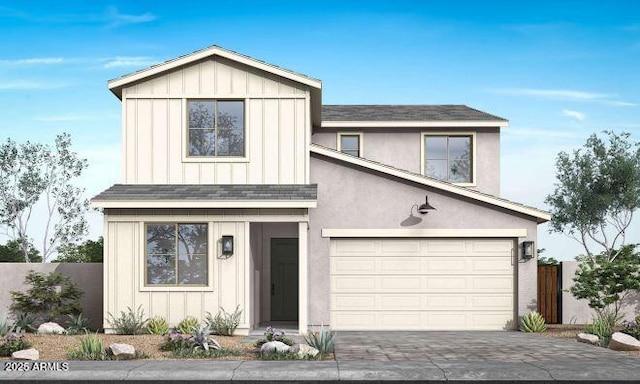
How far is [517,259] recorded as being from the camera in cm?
2012

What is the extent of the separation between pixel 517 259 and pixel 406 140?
6.20m

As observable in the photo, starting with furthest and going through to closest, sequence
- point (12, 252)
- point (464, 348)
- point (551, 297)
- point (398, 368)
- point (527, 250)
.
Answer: point (12, 252) → point (551, 297) → point (527, 250) → point (464, 348) → point (398, 368)

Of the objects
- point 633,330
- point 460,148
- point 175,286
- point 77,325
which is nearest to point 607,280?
point 633,330

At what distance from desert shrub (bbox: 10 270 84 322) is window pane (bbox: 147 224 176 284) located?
8.22 feet

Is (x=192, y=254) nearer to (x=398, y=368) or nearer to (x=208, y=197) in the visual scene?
(x=208, y=197)

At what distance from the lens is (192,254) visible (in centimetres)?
1866

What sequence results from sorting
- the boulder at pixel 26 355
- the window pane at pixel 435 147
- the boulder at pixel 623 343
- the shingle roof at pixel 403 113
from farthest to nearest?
the shingle roof at pixel 403 113
the window pane at pixel 435 147
the boulder at pixel 623 343
the boulder at pixel 26 355

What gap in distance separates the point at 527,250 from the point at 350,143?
293 inches

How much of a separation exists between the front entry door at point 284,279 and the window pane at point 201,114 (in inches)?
159

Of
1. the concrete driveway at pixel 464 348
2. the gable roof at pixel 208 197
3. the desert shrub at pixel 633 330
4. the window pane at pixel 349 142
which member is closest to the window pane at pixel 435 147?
the window pane at pixel 349 142

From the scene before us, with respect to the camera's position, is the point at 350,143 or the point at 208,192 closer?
the point at 208,192

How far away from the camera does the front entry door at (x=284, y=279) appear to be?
21625 mm

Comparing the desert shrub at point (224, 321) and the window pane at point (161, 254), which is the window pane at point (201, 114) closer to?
the window pane at point (161, 254)

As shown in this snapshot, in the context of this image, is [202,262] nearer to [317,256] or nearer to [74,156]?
[317,256]
